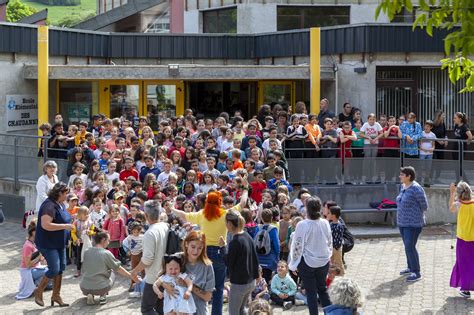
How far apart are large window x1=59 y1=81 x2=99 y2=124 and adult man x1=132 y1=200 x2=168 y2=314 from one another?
44.1ft

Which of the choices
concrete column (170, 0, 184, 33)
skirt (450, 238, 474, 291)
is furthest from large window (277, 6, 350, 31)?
skirt (450, 238, 474, 291)

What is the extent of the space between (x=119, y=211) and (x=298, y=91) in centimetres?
1061

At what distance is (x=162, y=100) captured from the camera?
2386 centimetres

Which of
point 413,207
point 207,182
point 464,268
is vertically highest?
point 207,182

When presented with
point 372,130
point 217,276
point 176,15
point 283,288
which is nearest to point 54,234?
point 217,276

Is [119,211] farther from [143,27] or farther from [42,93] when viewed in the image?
[143,27]

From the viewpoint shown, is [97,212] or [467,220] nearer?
[467,220]

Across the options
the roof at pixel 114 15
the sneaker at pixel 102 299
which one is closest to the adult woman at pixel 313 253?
the sneaker at pixel 102 299

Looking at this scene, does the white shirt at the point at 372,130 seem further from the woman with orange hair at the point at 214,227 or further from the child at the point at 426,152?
the woman with orange hair at the point at 214,227

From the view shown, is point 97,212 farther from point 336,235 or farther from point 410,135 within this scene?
point 410,135

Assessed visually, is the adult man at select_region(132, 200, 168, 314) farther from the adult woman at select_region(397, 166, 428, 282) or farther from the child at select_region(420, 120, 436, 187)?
the child at select_region(420, 120, 436, 187)

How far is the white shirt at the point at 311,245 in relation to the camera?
11039 millimetres

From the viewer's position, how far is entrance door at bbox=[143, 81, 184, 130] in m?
23.7

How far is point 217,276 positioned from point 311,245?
1255mm
